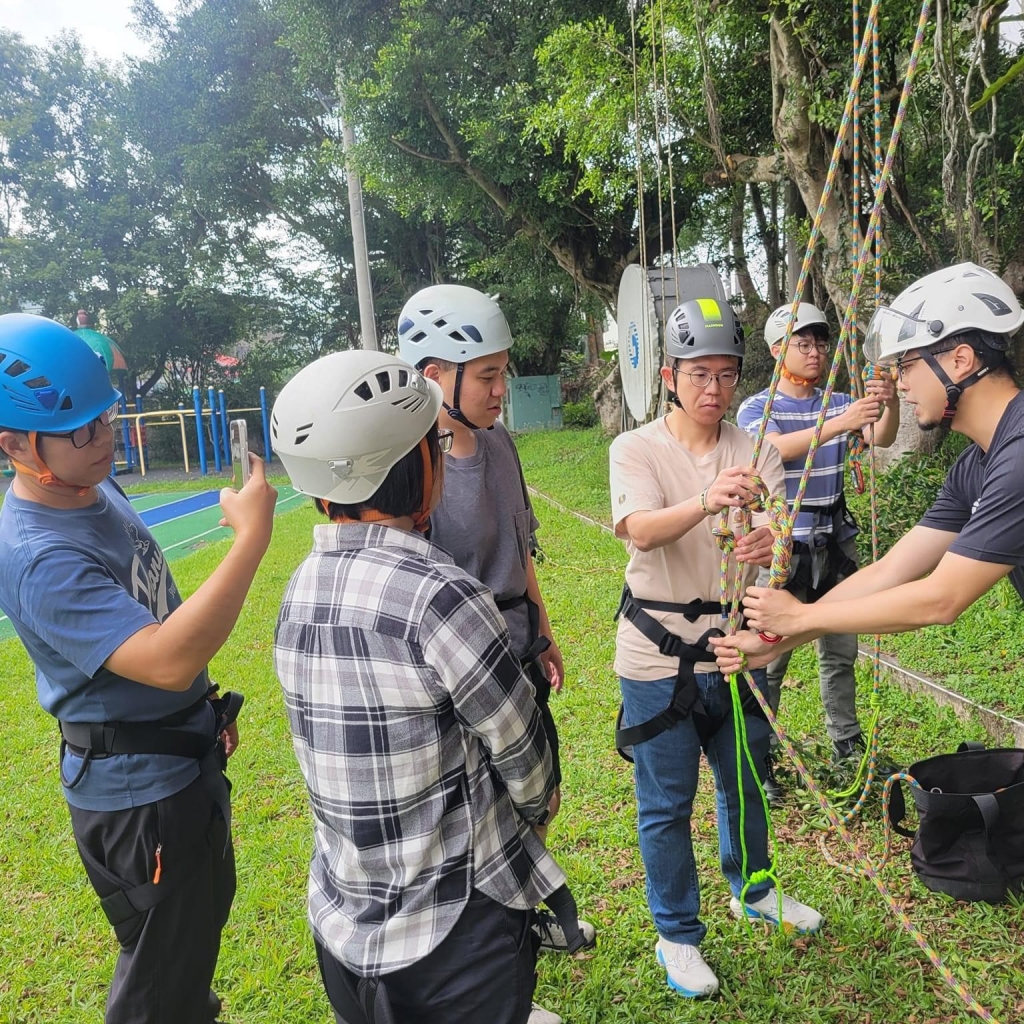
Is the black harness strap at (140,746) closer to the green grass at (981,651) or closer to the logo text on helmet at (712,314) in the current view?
the logo text on helmet at (712,314)

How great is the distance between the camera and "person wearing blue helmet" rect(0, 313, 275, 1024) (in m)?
1.88

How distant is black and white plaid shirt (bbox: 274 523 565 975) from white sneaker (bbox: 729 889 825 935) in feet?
5.83

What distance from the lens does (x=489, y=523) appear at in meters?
2.57

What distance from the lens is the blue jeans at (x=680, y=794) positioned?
2.58 meters

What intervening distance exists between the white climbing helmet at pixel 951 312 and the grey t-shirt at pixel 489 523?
1.23 metres

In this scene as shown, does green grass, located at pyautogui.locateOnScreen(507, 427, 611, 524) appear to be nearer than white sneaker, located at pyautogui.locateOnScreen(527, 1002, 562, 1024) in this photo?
No

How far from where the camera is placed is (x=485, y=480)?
2617mm

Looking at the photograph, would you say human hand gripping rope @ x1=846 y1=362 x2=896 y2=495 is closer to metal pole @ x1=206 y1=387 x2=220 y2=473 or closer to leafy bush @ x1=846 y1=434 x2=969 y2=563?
leafy bush @ x1=846 y1=434 x2=969 y2=563

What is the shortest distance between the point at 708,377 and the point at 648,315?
8.30 metres

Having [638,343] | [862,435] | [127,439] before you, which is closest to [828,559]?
[862,435]

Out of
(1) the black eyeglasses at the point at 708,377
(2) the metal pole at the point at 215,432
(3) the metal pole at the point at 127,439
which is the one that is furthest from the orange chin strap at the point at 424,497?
(3) the metal pole at the point at 127,439

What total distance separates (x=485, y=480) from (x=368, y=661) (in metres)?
1.19

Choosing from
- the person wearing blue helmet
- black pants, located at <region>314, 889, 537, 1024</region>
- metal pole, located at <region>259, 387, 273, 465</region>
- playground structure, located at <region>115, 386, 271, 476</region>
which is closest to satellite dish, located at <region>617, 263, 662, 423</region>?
the person wearing blue helmet

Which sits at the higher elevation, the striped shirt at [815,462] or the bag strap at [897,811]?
the striped shirt at [815,462]
